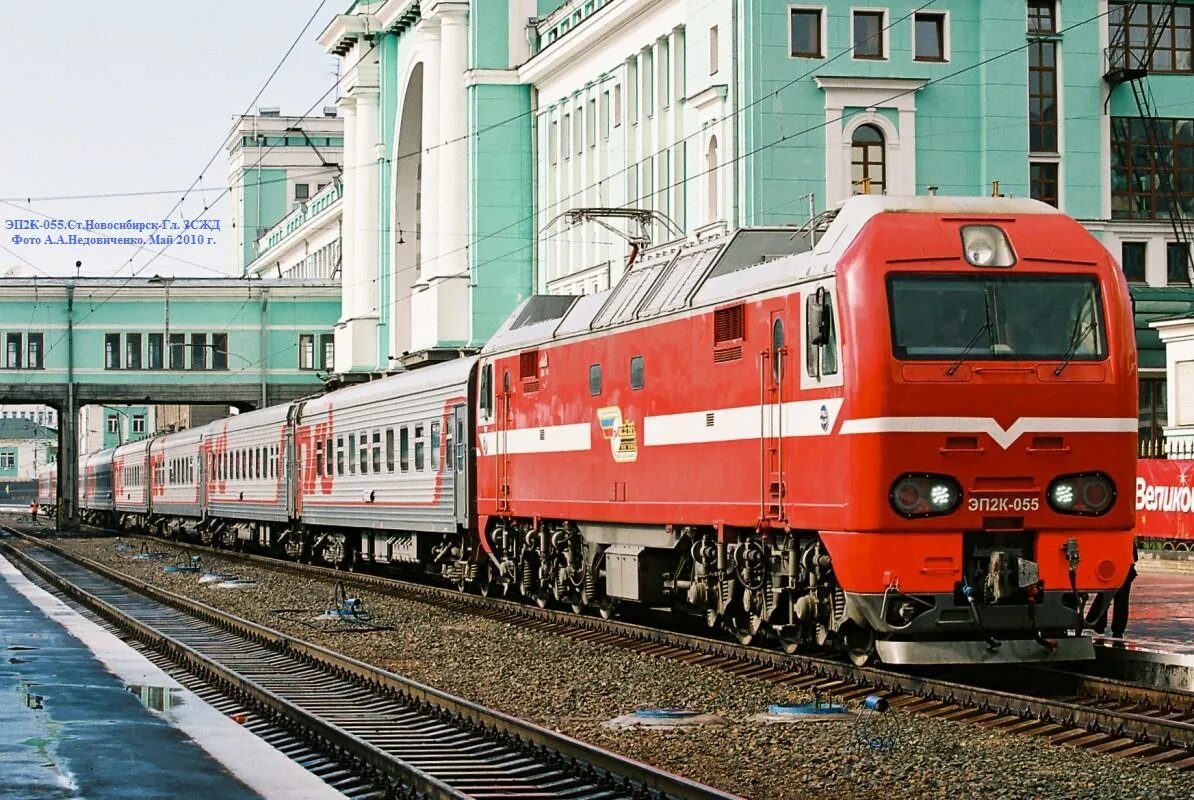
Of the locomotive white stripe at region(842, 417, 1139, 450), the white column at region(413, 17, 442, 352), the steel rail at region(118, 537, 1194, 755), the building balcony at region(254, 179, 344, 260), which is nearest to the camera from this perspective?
the steel rail at region(118, 537, 1194, 755)

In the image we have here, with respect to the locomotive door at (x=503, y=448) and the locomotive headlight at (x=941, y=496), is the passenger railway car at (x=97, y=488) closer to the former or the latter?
the locomotive door at (x=503, y=448)

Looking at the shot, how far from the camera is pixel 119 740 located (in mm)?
13008

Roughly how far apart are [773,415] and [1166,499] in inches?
848

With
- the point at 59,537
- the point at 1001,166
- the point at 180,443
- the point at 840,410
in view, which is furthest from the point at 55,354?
Answer: the point at 840,410

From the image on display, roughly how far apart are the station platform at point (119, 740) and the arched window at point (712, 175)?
30.6 meters

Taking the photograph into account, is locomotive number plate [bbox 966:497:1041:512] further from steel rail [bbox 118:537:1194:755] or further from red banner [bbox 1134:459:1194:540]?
red banner [bbox 1134:459:1194:540]

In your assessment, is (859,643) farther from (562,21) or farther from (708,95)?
(562,21)

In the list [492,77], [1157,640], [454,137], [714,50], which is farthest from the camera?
[454,137]

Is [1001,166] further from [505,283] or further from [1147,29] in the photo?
[505,283]

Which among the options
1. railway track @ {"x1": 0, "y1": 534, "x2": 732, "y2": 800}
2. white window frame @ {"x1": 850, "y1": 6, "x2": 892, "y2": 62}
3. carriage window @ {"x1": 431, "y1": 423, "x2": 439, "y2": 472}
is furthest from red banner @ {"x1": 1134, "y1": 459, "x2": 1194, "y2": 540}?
railway track @ {"x1": 0, "y1": 534, "x2": 732, "y2": 800}

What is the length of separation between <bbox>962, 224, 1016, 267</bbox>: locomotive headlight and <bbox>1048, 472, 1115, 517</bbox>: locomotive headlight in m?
1.79

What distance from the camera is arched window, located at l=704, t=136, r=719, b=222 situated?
48.7m

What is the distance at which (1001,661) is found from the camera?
50.6 ft

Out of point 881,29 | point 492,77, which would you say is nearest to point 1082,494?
point 881,29
